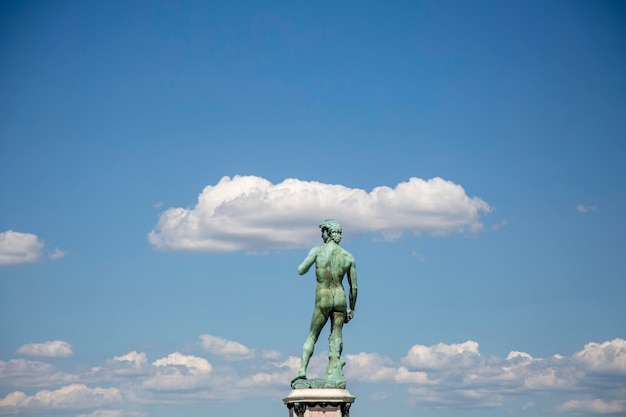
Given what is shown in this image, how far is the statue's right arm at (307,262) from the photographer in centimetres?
4088

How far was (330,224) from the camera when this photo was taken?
41469mm

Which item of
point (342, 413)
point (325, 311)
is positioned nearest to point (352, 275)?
point (325, 311)

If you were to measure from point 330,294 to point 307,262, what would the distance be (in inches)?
46.8

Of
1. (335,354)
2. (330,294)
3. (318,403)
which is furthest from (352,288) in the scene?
(318,403)

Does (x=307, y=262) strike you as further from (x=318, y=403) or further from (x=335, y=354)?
(x=318, y=403)

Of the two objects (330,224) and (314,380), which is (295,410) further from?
(330,224)

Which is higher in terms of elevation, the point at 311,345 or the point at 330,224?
the point at 330,224

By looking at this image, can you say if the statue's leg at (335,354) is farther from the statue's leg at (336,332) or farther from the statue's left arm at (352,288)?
the statue's left arm at (352,288)

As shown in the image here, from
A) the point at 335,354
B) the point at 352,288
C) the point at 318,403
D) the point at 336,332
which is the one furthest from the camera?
the point at 352,288

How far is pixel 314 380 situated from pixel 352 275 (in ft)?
11.2

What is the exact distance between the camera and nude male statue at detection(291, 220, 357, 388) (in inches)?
1609

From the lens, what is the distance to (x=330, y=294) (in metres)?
41.1

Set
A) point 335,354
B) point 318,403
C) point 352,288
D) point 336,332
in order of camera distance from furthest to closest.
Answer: point 352,288 < point 336,332 < point 335,354 < point 318,403

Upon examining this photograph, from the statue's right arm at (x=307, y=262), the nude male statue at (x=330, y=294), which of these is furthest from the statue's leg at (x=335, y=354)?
the statue's right arm at (x=307, y=262)
